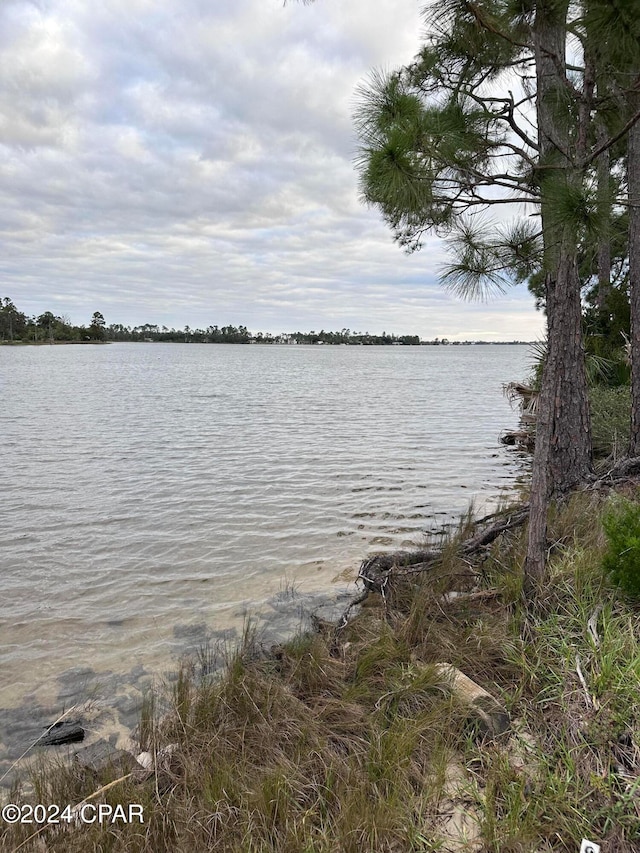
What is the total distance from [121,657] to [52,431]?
1302 centimetres

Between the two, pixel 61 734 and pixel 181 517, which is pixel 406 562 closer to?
pixel 61 734

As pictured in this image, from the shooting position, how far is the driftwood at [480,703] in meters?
2.74

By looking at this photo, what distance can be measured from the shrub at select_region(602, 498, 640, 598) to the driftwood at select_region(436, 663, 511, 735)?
1.27m

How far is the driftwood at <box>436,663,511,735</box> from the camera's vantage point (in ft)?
8.98

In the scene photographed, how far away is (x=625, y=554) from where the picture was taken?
3518 mm

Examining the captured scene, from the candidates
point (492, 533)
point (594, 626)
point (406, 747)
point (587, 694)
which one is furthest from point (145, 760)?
point (492, 533)

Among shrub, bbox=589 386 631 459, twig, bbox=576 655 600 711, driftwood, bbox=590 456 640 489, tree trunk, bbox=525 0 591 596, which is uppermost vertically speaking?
tree trunk, bbox=525 0 591 596

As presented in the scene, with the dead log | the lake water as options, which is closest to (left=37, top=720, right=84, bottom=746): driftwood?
the lake water

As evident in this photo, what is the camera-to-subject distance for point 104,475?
35.7ft

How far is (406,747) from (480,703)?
1.75 feet

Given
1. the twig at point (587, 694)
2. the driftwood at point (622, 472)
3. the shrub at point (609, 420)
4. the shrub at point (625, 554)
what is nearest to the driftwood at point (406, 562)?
the driftwood at point (622, 472)

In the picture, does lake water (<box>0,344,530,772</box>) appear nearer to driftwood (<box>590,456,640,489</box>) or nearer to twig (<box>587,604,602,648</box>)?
driftwood (<box>590,456,640,489</box>)

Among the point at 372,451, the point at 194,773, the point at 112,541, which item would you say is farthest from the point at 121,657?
the point at 372,451

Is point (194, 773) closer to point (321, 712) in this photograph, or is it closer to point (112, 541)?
point (321, 712)
